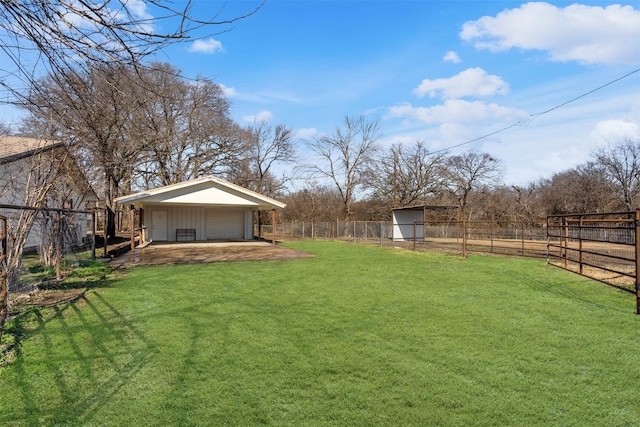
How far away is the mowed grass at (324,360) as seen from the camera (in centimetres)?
296

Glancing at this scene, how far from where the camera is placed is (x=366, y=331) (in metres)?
5.01

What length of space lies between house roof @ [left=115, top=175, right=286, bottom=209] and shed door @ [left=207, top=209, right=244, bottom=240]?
3905 mm

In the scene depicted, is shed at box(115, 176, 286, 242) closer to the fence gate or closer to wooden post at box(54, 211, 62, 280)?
wooden post at box(54, 211, 62, 280)

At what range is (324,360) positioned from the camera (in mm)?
3980

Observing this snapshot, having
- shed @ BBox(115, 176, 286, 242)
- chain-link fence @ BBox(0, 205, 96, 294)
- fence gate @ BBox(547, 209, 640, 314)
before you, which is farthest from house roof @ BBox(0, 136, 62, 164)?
fence gate @ BBox(547, 209, 640, 314)

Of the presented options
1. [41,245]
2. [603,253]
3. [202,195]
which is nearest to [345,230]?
[202,195]

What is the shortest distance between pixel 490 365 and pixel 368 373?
1.31 metres

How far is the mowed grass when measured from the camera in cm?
296

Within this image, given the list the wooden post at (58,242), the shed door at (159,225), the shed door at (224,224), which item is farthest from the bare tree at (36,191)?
the shed door at (224,224)

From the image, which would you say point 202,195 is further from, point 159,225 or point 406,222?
point 406,222

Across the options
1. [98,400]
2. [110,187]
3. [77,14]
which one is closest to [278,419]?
[98,400]

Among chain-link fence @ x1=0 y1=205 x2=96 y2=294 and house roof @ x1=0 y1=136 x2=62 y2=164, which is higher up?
house roof @ x1=0 y1=136 x2=62 y2=164

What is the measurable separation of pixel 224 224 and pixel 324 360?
18.8 m

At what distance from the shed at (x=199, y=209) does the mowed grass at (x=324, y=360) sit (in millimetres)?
9944
